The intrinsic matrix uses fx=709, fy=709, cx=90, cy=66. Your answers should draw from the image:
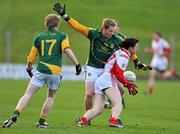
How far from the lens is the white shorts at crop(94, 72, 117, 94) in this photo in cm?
1411

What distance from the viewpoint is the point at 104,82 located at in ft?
46.4

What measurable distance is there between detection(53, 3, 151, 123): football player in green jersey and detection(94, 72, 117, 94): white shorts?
0.50 m

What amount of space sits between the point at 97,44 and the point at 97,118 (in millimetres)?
2492

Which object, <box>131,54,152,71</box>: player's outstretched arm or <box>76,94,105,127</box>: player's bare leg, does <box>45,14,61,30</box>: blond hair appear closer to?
<box>76,94,105,127</box>: player's bare leg

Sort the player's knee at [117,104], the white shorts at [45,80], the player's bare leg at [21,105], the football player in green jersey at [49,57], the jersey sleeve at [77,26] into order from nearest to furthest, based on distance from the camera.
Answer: the player's bare leg at [21,105], the football player in green jersey at [49,57], the white shorts at [45,80], the player's knee at [117,104], the jersey sleeve at [77,26]

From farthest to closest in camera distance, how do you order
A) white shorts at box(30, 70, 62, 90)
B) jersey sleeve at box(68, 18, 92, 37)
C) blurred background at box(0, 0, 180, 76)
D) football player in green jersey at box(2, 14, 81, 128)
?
blurred background at box(0, 0, 180, 76) → jersey sleeve at box(68, 18, 92, 37) → white shorts at box(30, 70, 62, 90) → football player in green jersey at box(2, 14, 81, 128)

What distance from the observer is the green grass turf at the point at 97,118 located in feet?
43.9

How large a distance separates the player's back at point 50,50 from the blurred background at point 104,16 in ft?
99.3

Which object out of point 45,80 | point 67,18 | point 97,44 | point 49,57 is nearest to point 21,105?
point 45,80

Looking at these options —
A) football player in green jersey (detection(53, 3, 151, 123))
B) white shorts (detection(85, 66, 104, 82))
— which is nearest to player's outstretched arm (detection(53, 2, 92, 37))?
football player in green jersey (detection(53, 3, 151, 123))

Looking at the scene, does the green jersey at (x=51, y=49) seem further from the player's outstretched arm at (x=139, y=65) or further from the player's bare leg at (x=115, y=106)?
the player's outstretched arm at (x=139, y=65)

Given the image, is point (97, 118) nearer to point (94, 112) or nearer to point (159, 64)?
point (94, 112)

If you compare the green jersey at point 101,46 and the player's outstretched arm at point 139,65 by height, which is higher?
the green jersey at point 101,46

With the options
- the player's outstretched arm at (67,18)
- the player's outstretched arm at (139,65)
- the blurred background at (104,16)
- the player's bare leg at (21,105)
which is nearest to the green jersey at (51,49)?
the player's bare leg at (21,105)
